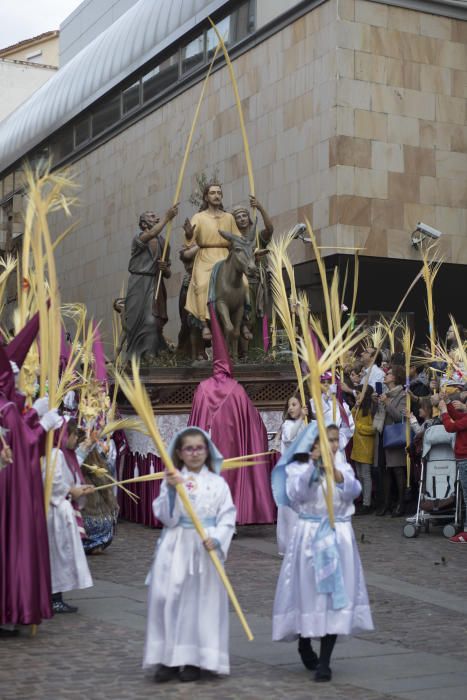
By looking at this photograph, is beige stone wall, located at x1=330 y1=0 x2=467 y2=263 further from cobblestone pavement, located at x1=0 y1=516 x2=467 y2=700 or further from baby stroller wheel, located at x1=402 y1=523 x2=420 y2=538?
cobblestone pavement, located at x1=0 y1=516 x2=467 y2=700

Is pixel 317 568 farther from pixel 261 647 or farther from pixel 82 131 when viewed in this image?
pixel 82 131

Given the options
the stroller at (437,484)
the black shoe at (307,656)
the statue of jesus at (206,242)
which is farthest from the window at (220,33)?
the black shoe at (307,656)

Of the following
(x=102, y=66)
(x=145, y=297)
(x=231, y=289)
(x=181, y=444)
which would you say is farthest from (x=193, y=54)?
(x=181, y=444)

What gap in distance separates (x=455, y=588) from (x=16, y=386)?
4.45 meters

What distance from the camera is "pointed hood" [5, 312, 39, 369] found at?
8.77m

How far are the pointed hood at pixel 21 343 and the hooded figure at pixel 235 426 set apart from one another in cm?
554

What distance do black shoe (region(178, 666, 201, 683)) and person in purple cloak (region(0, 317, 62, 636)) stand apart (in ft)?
5.46

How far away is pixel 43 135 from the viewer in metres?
42.3

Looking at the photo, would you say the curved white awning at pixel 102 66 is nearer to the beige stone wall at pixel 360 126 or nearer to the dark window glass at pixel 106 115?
the dark window glass at pixel 106 115

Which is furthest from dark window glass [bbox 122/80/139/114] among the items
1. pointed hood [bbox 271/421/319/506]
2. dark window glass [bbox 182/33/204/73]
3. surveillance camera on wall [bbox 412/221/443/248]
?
pointed hood [bbox 271/421/319/506]

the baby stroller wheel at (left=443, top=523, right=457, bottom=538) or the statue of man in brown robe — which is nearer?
the baby stroller wheel at (left=443, top=523, right=457, bottom=538)

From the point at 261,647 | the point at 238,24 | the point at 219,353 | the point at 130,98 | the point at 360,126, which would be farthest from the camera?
the point at 130,98

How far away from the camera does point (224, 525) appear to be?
7168 millimetres

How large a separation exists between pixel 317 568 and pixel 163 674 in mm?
1122
